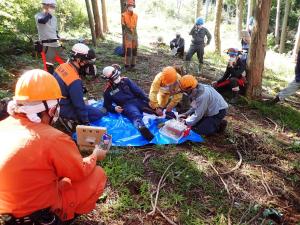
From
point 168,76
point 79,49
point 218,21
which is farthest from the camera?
point 218,21

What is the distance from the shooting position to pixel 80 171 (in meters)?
2.60

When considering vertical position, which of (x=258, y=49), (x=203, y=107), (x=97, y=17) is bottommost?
(x=203, y=107)

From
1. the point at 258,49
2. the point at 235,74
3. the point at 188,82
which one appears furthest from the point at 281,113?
the point at 188,82

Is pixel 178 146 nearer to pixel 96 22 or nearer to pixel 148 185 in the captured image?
pixel 148 185

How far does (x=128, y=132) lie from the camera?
18.0ft

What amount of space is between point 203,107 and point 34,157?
368cm

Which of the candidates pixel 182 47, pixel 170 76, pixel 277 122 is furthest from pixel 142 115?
pixel 182 47

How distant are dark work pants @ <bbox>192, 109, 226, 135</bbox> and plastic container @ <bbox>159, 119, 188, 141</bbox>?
363 millimetres

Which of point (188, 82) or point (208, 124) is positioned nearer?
point (188, 82)

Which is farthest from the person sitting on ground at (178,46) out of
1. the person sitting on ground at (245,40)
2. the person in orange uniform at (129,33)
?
the person sitting on ground at (245,40)

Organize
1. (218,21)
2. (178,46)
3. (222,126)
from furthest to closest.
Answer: (218,21)
(178,46)
(222,126)

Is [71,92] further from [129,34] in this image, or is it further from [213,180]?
[129,34]

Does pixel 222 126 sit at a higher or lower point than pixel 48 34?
lower

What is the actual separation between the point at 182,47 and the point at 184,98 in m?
6.71
